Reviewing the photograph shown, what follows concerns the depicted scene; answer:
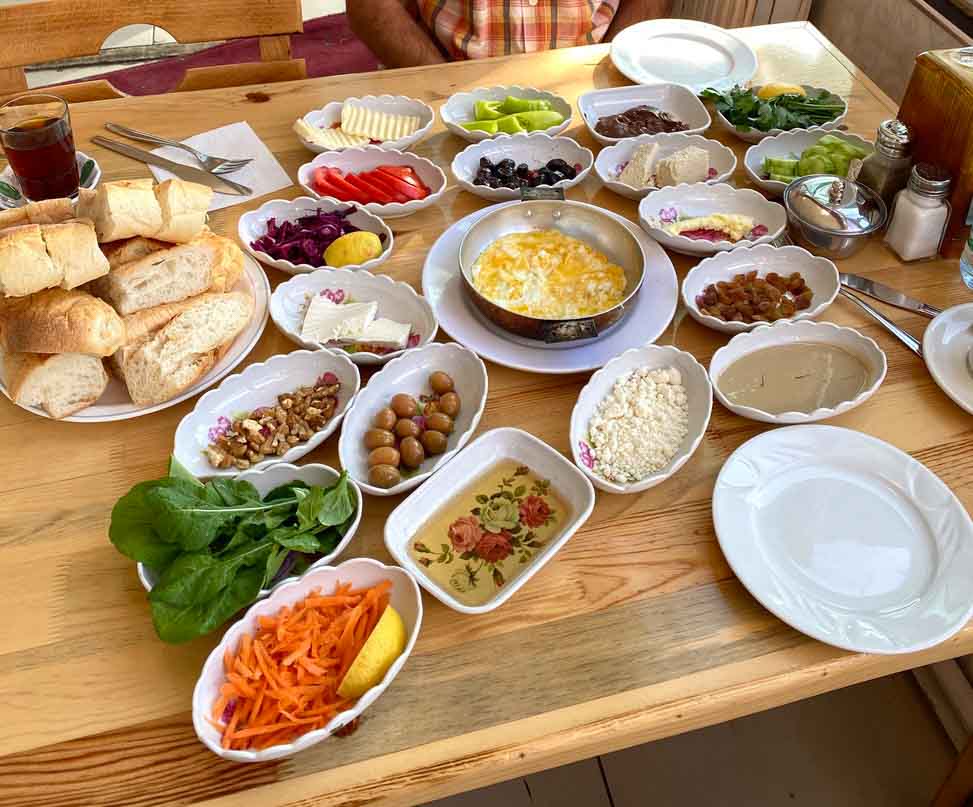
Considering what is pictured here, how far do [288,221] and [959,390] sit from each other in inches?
50.3

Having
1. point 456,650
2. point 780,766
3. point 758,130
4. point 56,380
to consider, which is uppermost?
point 758,130

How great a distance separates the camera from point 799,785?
1.99m

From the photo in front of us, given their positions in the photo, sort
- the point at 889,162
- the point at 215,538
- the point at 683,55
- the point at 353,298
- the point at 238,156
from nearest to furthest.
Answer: the point at 215,538 < the point at 353,298 < the point at 889,162 < the point at 238,156 < the point at 683,55

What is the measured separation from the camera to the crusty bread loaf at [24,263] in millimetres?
1277

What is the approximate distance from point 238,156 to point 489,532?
115cm

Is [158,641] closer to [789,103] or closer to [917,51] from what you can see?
[789,103]

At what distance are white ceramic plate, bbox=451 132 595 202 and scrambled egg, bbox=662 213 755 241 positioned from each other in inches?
9.9

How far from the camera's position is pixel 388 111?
205cm

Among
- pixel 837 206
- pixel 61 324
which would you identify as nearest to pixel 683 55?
pixel 837 206

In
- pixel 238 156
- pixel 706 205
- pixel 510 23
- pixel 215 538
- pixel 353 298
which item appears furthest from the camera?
pixel 510 23

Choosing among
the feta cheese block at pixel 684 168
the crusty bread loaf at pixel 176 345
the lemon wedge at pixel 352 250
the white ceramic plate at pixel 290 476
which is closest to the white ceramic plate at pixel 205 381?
the crusty bread loaf at pixel 176 345

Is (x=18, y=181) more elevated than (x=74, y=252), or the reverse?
(x=74, y=252)

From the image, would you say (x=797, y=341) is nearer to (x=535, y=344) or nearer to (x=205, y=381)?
(x=535, y=344)

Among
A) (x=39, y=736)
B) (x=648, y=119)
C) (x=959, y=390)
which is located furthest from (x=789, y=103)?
(x=39, y=736)
